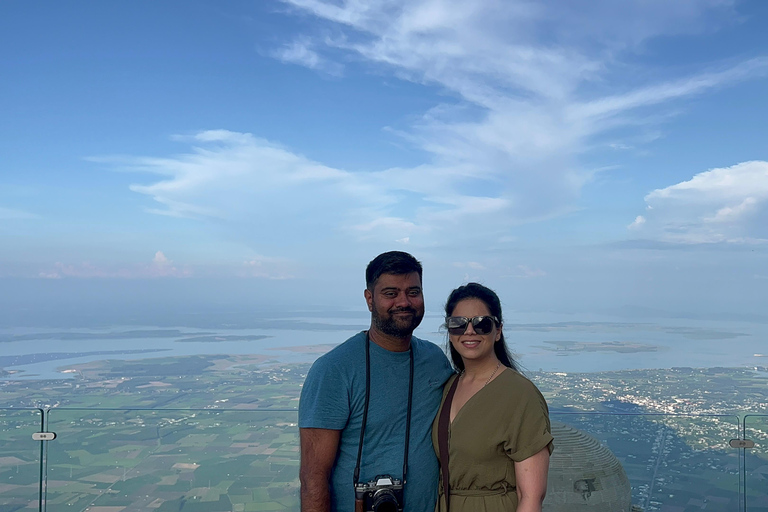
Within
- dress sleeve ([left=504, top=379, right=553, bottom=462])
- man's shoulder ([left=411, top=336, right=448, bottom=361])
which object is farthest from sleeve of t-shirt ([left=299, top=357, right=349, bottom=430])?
dress sleeve ([left=504, top=379, right=553, bottom=462])

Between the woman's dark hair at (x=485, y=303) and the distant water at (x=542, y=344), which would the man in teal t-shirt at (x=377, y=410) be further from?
the distant water at (x=542, y=344)

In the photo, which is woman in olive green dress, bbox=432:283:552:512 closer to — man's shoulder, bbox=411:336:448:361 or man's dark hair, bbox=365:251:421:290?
man's shoulder, bbox=411:336:448:361

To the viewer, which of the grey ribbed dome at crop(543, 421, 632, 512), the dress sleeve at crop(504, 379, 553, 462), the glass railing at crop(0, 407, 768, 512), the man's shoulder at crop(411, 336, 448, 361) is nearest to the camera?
the dress sleeve at crop(504, 379, 553, 462)

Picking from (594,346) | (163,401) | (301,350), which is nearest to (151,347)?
(301,350)

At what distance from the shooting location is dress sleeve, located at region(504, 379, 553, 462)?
2508 mm

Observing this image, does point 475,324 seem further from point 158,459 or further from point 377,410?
point 158,459

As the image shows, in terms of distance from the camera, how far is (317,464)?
2.70m

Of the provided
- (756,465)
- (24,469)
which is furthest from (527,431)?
(24,469)

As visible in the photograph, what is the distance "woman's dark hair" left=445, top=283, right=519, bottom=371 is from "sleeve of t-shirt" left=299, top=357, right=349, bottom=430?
1.88 feet

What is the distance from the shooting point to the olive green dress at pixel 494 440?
2529mm

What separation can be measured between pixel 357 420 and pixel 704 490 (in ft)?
15.1

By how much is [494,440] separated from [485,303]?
0.62 metres

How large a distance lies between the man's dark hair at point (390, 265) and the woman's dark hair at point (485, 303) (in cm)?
21

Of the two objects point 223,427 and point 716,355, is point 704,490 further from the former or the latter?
point 716,355
